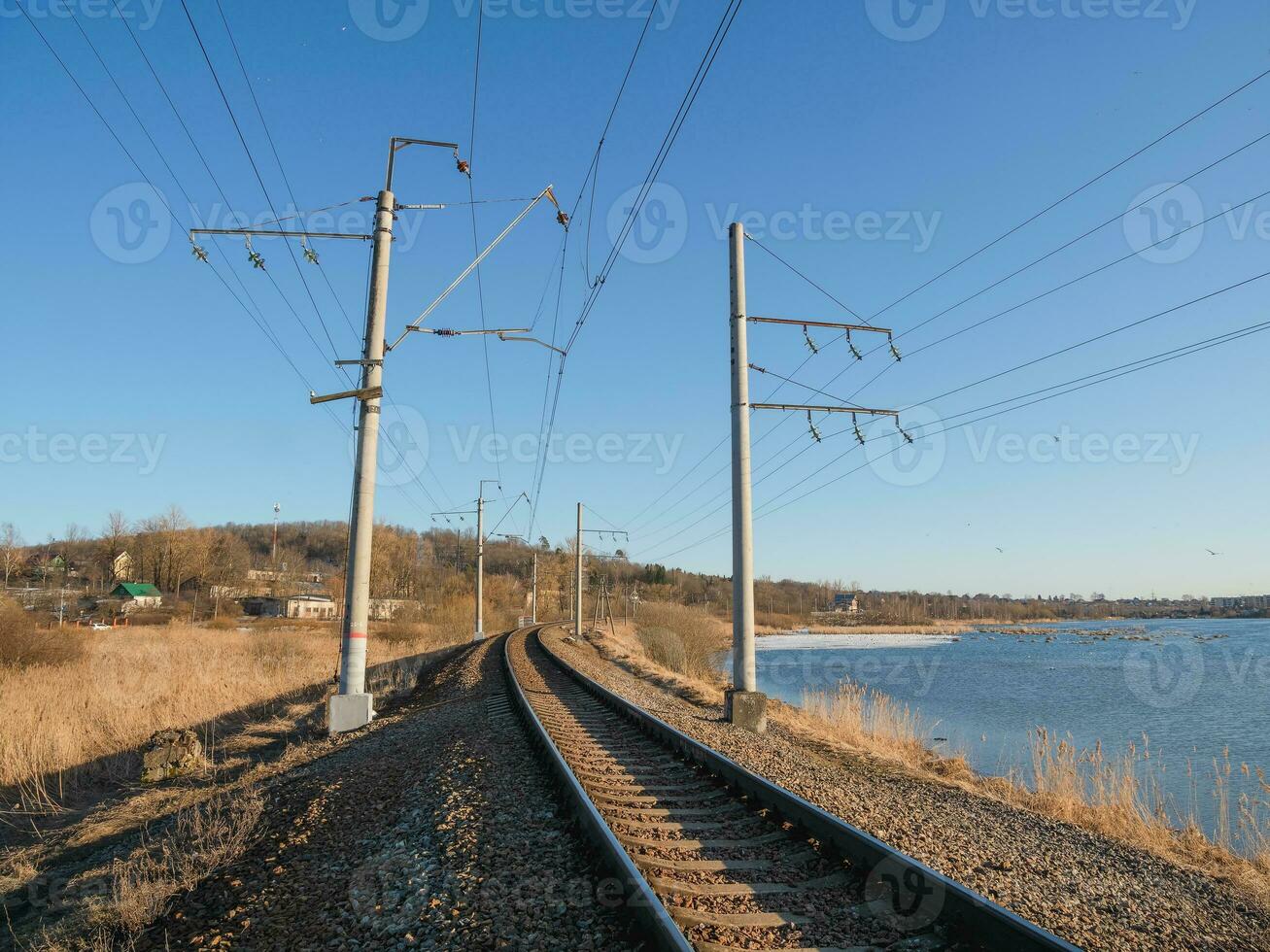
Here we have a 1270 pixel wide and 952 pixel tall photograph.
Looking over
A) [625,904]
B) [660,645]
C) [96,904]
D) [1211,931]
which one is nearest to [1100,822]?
[1211,931]

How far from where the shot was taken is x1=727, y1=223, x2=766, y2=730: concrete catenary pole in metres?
12.2

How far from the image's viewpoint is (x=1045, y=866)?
561cm

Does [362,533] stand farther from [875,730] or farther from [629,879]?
[875,730]

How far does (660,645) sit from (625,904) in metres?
33.1

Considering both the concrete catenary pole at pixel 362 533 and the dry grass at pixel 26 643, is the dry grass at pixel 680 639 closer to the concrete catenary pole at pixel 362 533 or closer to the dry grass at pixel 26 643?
the concrete catenary pole at pixel 362 533

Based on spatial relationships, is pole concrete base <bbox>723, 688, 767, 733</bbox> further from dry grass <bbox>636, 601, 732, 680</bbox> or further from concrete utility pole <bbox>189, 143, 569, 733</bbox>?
dry grass <bbox>636, 601, 732, 680</bbox>

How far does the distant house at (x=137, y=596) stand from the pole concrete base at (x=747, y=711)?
260ft

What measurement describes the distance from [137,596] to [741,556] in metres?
84.6

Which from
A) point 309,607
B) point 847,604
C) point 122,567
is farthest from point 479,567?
point 847,604

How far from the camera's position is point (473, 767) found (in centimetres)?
805

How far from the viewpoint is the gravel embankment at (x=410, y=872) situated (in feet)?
13.8

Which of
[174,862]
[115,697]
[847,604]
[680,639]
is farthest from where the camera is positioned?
[847,604]

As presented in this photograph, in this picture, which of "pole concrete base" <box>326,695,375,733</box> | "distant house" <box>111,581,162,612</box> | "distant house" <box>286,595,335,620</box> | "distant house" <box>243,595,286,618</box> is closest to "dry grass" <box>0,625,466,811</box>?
"pole concrete base" <box>326,695,375,733</box>

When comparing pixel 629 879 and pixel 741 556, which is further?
pixel 741 556
